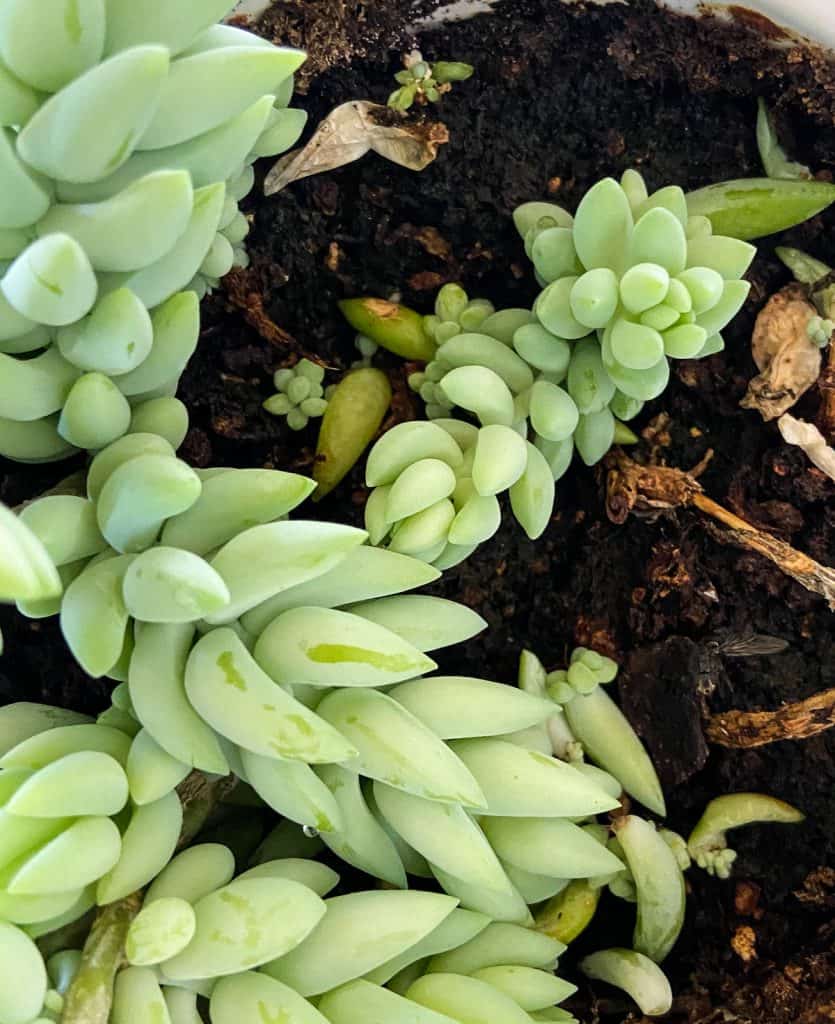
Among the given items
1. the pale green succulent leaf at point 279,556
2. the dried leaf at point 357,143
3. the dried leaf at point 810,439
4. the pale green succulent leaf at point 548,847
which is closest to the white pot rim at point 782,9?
the dried leaf at point 357,143

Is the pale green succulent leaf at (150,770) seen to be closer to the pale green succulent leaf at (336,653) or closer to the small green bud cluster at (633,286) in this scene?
the pale green succulent leaf at (336,653)

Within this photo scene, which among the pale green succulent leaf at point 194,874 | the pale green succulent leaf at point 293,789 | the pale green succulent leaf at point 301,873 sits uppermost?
the pale green succulent leaf at point 293,789

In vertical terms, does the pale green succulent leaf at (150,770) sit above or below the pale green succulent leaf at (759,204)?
below

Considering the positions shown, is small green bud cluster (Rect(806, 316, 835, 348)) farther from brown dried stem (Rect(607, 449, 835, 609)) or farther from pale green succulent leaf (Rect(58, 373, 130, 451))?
pale green succulent leaf (Rect(58, 373, 130, 451))

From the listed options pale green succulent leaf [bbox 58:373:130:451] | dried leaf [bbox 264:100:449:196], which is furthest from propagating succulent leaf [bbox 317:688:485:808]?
dried leaf [bbox 264:100:449:196]

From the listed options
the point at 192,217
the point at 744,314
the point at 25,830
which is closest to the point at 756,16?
the point at 744,314

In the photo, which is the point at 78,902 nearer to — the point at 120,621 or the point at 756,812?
the point at 120,621
